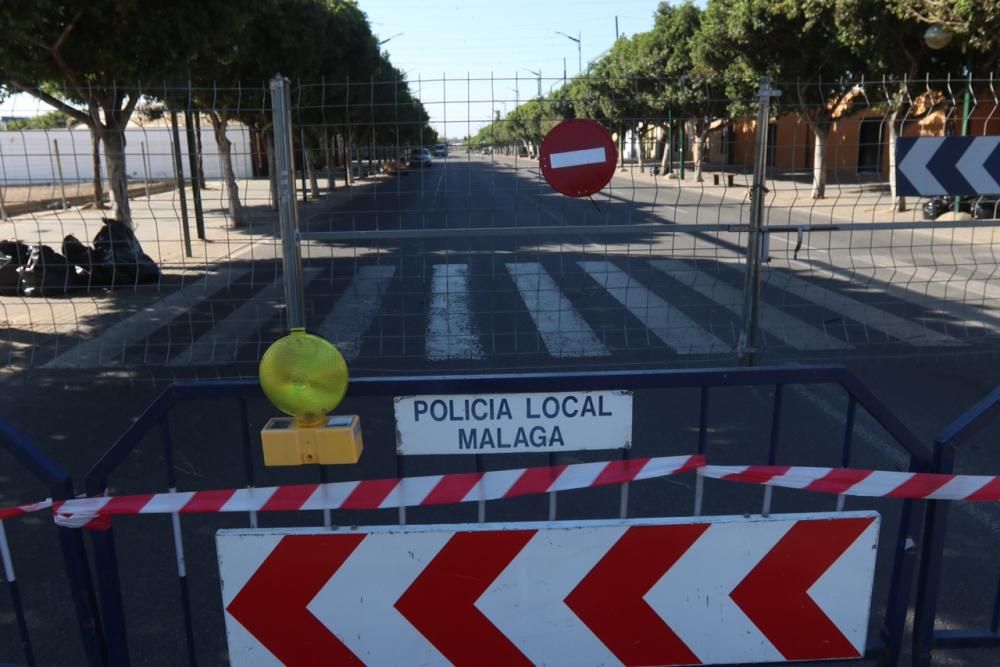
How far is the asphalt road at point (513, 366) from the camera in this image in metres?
3.73

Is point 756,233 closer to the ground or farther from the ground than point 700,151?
closer to the ground

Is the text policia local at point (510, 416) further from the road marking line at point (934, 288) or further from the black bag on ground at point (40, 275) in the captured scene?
the black bag on ground at point (40, 275)

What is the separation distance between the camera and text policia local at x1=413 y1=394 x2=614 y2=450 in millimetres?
2459

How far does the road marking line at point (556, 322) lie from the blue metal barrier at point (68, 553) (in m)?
5.11

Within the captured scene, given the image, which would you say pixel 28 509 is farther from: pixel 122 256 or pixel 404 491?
pixel 122 256

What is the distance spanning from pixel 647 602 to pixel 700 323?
6177 mm

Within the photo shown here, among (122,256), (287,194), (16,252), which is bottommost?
(122,256)

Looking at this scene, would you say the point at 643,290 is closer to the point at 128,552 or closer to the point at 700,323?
the point at 700,323

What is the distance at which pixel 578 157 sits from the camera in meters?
4.71

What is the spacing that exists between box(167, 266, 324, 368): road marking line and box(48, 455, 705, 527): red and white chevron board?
354 centimetres

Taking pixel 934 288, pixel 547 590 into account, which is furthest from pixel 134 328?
pixel 934 288

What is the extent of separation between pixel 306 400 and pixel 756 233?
3827 mm

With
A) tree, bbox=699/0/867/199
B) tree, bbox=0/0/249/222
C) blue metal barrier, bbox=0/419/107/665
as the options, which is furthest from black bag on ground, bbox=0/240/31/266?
tree, bbox=699/0/867/199

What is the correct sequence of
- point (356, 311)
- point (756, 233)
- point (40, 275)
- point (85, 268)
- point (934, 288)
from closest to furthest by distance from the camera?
point (756, 233) → point (356, 311) → point (934, 288) → point (40, 275) → point (85, 268)
